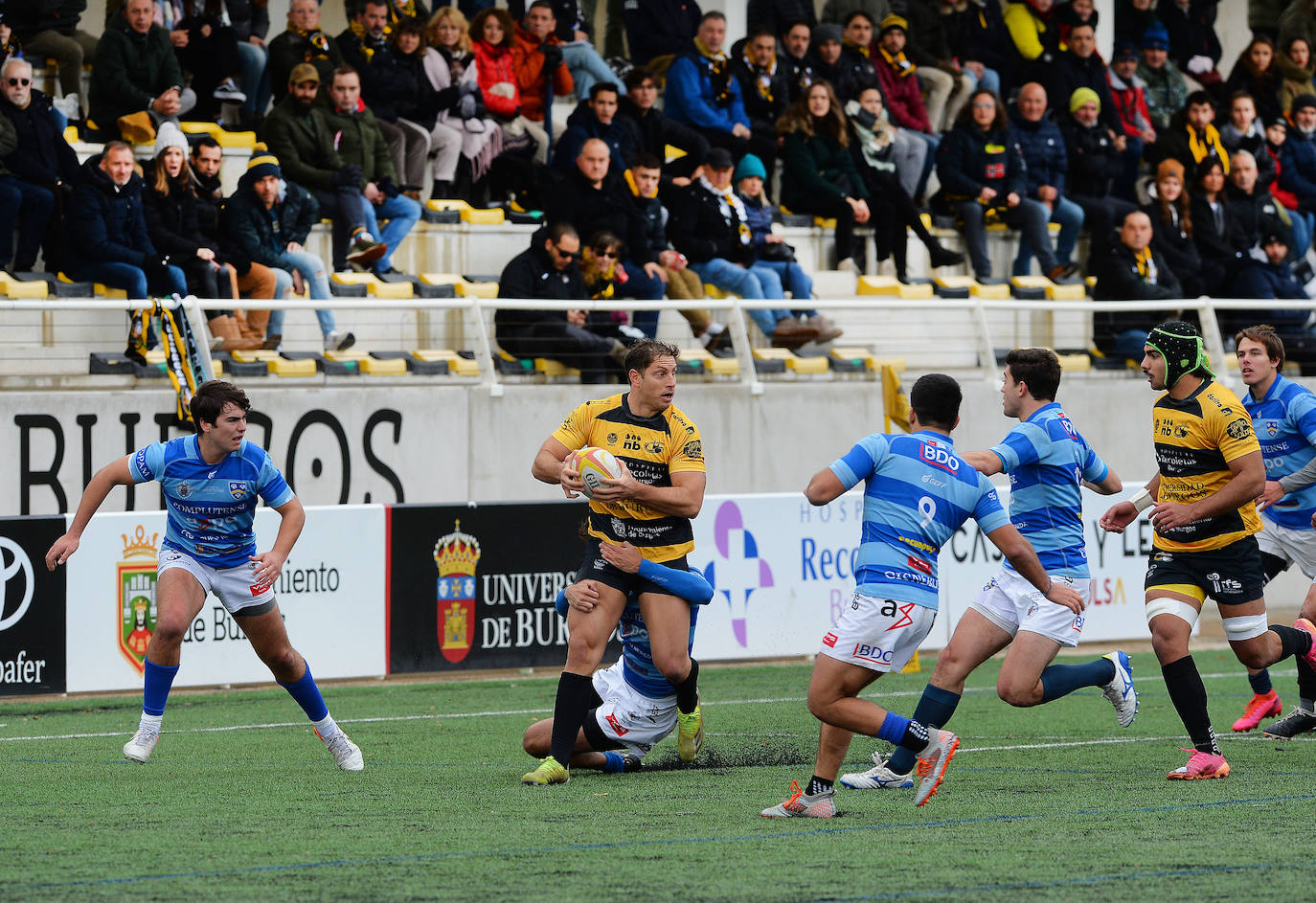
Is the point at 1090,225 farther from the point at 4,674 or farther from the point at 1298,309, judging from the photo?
the point at 4,674

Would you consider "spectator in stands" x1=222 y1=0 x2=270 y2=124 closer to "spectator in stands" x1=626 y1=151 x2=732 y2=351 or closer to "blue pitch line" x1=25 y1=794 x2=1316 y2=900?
"spectator in stands" x1=626 y1=151 x2=732 y2=351

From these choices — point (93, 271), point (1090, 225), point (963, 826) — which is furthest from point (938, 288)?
point (963, 826)

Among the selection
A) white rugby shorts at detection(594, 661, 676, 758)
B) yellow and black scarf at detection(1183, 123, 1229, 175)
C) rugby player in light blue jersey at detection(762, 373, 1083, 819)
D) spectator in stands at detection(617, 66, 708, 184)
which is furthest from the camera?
yellow and black scarf at detection(1183, 123, 1229, 175)

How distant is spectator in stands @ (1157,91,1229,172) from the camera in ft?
70.3

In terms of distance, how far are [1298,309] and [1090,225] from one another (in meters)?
2.69

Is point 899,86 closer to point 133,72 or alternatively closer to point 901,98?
point 901,98

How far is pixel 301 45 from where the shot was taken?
17.8m

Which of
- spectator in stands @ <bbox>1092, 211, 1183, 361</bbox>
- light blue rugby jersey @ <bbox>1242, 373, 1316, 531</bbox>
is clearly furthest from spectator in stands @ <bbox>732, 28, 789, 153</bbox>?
light blue rugby jersey @ <bbox>1242, 373, 1316, 531</bbox>

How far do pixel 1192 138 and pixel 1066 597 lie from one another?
14.8m

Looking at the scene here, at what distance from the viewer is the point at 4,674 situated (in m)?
12.4

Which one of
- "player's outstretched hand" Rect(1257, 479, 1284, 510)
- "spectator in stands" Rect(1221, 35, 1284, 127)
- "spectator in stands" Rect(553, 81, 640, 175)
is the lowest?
"player's outstretched hand" Rect(1257, 479, 1284, 510)

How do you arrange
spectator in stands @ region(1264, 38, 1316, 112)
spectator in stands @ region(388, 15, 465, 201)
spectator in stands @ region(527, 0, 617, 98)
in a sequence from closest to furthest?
spectator in stands @ region(388, 15, 465, 201), spectator in stands @ region(527, 0, 617, 98), spectator in stands @ region(1264, 38, 1316, 112)

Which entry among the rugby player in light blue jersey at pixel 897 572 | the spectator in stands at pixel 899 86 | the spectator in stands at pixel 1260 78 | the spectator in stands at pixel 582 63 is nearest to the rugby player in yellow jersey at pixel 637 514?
the rugby player in light blue jersey at pixel 897 572

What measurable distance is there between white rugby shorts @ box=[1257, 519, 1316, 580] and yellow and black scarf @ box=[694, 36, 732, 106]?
1010 centimetres
